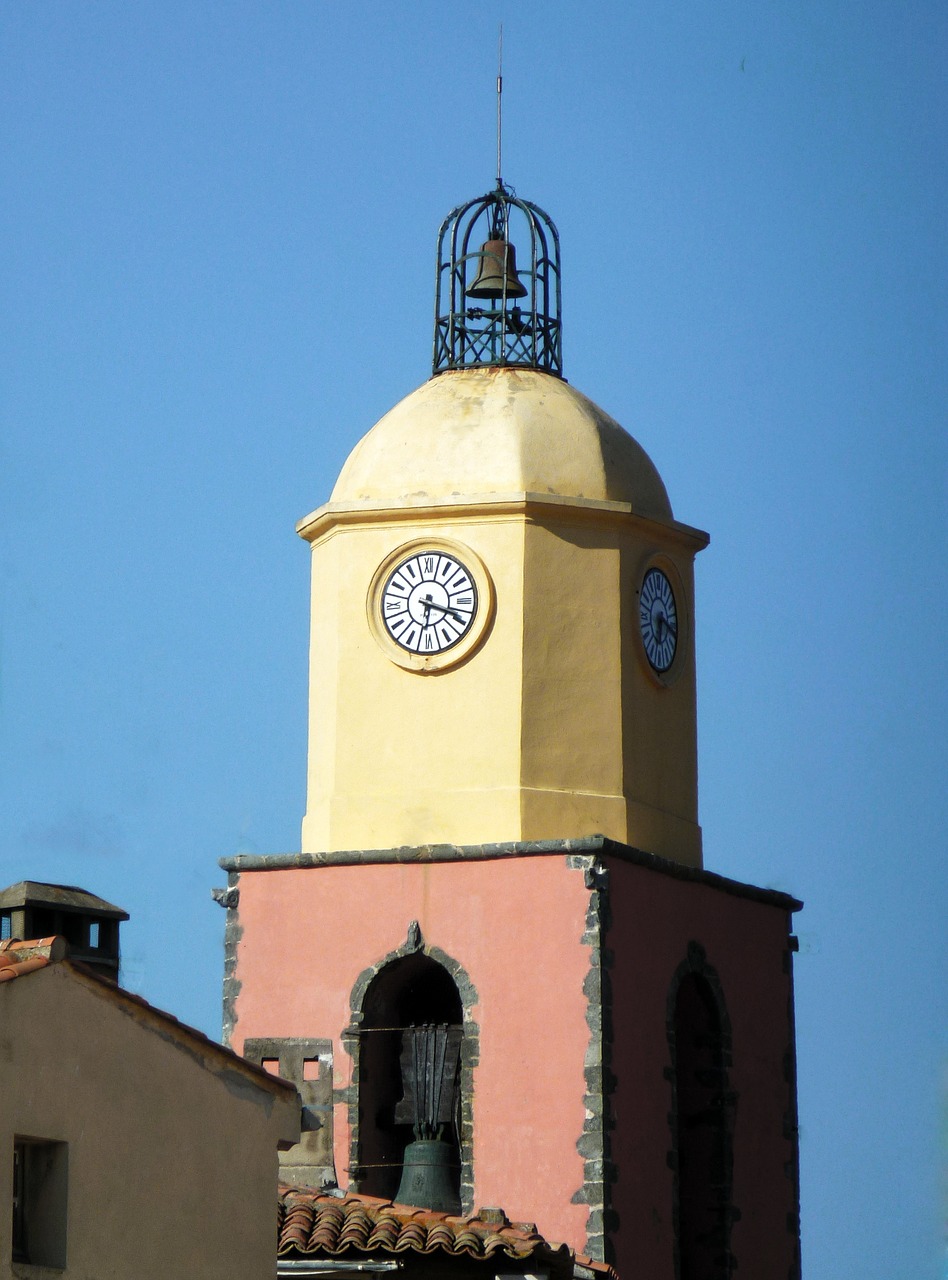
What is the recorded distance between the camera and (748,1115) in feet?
99.0

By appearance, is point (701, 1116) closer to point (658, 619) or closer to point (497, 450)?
point (658, 619)

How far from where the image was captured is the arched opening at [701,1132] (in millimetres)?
29297

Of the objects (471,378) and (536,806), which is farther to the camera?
(471,378)

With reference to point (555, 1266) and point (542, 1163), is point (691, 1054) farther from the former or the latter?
point (555, 1266)

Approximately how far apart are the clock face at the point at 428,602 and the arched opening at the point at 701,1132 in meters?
3.81

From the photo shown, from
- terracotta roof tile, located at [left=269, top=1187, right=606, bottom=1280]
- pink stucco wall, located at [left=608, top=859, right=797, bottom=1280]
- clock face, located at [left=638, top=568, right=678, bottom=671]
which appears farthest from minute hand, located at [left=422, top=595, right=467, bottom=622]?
terracotta roof tile, located at [left=269, top=1187, right=606, bottom=1280]

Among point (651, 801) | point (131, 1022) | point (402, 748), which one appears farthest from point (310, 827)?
point (131, 1022)

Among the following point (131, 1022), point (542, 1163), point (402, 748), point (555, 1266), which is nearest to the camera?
point (131, 1022)

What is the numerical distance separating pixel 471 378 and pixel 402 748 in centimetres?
380

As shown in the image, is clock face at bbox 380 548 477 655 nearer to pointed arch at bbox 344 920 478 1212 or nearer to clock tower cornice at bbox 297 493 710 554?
clock tower cornice at bbox 297 493 710 554

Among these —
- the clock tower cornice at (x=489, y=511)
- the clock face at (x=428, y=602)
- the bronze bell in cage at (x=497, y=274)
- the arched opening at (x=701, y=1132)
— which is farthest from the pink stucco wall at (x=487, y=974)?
the bronze bell in cage at (x=497, y=274)

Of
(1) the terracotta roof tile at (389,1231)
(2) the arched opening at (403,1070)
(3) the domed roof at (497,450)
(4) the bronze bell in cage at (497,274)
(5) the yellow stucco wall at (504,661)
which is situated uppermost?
(4) the bronze bell in cage at (497,274)

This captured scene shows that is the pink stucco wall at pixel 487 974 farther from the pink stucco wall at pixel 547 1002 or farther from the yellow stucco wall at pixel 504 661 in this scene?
the yellow stucco wall at pixel 504 661

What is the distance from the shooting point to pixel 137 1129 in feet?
61.5
